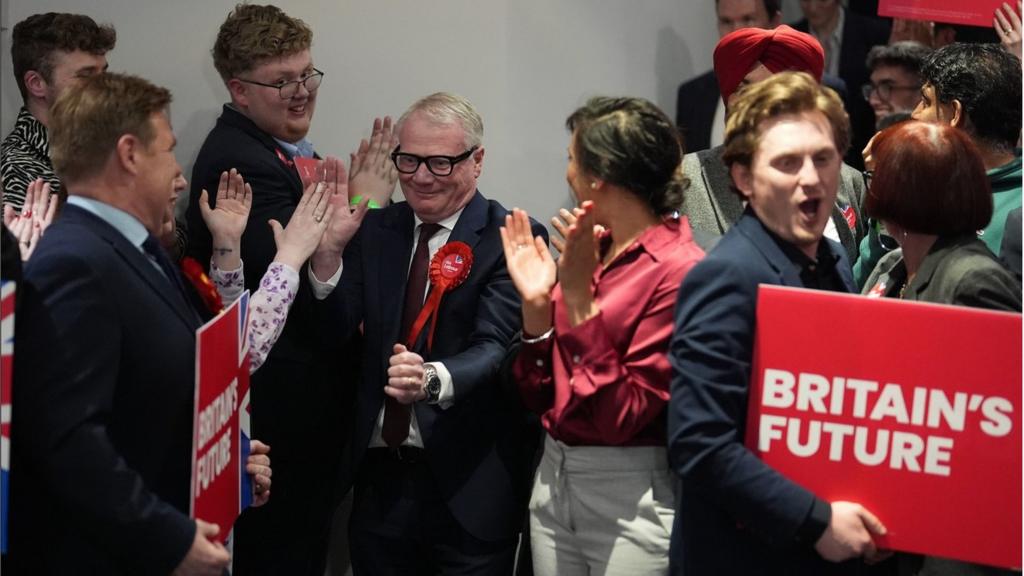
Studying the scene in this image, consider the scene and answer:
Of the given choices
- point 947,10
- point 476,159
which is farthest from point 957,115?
point 476,159

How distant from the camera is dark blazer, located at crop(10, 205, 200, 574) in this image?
2.44m

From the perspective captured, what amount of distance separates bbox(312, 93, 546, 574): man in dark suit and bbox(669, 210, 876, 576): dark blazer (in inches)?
35.9

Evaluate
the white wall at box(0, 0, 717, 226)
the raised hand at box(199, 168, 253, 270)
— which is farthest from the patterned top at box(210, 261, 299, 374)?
the white wall at box(0, 0, 717, 226)

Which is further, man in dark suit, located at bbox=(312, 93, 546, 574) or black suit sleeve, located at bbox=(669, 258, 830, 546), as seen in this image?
man in dark suit, located at bbox=(312, 93, 546, 574)

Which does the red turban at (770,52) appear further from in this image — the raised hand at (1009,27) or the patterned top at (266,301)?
the patterned top at (266,301)

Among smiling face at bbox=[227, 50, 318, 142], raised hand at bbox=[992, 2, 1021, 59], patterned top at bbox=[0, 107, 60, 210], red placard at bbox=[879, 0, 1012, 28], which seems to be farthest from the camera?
red placard at bbox=[879, 0, 1012, 28]

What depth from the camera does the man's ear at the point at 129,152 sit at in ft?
8.68

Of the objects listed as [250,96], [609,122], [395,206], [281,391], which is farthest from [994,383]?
[250,96]

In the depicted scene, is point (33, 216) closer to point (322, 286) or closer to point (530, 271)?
point (322, 286)

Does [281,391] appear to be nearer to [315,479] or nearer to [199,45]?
[315,479]

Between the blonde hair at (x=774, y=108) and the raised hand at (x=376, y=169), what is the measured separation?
159 centimetres

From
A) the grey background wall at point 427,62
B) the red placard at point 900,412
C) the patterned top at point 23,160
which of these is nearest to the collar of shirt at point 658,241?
the red placard at point 900,412

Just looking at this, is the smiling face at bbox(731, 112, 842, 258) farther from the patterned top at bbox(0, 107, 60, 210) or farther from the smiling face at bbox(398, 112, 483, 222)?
the patterned top at bbox(0, 107, 60, 210)

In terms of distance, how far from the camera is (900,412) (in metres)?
2.49
